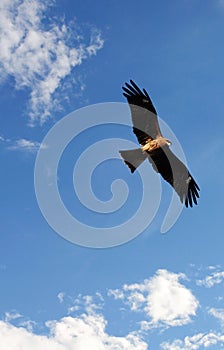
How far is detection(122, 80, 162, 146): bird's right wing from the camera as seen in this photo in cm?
2011

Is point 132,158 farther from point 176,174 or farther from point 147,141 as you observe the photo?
point 176,174

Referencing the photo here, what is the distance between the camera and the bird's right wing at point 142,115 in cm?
2011

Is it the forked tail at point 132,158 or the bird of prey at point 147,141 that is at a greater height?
the bird of prey at point 147,141

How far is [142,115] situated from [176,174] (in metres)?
3.54

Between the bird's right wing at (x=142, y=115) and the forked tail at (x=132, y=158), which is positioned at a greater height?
the bird's right wing at (x=142, y=115)

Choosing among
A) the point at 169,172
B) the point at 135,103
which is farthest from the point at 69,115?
the point at 169,172

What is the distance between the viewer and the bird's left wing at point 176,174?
21600 mm

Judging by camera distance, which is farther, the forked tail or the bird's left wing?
the bird's left wing

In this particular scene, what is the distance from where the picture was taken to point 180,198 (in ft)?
74.5

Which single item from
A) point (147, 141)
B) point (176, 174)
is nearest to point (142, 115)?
point (147, 141)

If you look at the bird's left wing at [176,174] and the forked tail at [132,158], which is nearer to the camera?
the forked tail at [132,158]

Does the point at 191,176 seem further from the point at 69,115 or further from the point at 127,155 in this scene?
the point at 69,115

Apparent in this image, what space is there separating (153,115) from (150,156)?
1866 millimetres

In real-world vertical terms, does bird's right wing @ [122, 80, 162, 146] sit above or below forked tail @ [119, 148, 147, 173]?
above
